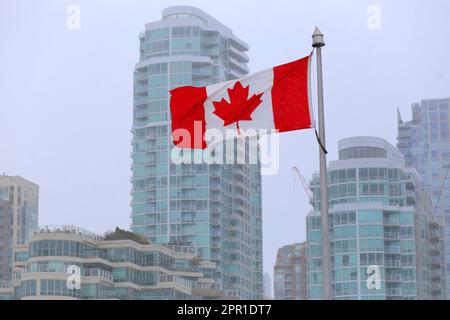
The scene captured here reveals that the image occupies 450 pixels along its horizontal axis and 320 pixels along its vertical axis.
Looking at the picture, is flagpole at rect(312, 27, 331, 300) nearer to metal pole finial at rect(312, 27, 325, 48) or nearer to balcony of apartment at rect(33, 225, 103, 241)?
metal pole finial at rect(312, 27, 325, 48)

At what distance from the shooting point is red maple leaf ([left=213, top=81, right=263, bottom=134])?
59.6ft

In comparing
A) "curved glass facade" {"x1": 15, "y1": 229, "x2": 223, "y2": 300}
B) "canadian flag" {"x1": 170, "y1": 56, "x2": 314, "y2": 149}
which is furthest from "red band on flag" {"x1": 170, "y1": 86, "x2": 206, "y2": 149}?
"curved glass facade" {"x1": 15, "y1": 229, "x2": 223, "y2": 300}

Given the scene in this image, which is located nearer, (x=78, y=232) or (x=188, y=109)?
(x=188, y=109)

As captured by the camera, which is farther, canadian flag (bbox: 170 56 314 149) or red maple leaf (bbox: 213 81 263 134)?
red maple leaf (bbox: 213 81 263 134)

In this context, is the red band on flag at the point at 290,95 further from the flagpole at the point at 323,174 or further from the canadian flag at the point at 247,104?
the flagpole at the point at 323,174

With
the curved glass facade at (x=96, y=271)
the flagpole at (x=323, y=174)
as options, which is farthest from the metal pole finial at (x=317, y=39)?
the curved glass facade at (x=96, y=271)

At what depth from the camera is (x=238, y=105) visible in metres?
18.2

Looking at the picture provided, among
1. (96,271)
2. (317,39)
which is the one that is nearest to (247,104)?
(317,39)

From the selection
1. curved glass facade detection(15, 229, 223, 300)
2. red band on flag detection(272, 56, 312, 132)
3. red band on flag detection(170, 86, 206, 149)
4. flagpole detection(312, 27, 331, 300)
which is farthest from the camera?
curved glass facade detection(15, 229, 223, 300)

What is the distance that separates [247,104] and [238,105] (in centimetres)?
17

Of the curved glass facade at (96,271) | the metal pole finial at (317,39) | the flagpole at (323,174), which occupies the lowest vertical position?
the flagpole at (323,174)

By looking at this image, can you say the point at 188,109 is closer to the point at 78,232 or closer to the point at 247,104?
the point at 247,104

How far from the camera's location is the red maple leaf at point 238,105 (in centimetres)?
1816
